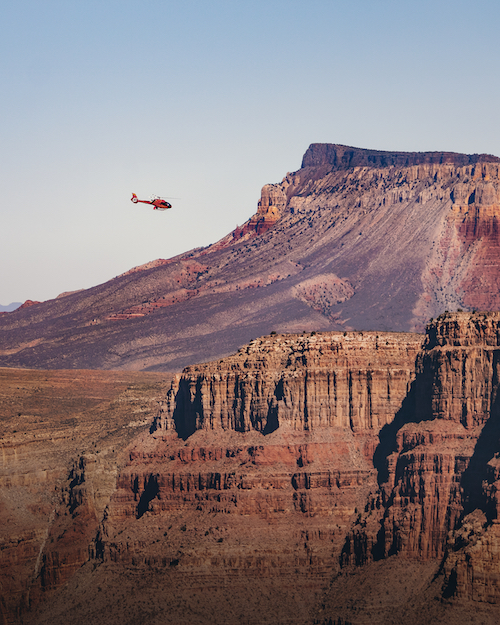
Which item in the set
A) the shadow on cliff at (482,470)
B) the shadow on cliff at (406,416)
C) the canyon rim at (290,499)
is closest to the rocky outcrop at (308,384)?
the canyon rim at (290,499)

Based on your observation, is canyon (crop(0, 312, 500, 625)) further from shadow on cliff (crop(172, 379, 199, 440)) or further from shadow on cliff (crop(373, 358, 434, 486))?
shadow on cliff (crop(172, 379, 199, 440))

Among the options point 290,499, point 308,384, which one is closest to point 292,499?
point 290,499

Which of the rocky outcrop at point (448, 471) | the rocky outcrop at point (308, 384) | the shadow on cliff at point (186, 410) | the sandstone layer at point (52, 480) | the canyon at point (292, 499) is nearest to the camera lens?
the rocky outcrop at point (448, 471)

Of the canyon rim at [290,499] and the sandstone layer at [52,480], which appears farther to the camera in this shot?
Result: the sandstone layer at [52,480]

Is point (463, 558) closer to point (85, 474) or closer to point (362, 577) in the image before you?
point (362, 577)

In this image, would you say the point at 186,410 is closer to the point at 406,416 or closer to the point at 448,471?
the point at 406,416

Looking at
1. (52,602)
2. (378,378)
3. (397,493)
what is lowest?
(52,602)

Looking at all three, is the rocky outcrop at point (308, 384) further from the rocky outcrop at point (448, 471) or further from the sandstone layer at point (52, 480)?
the sandstone layer at point (52, 480)

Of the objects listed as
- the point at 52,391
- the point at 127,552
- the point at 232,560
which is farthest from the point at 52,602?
the point at 52,391
